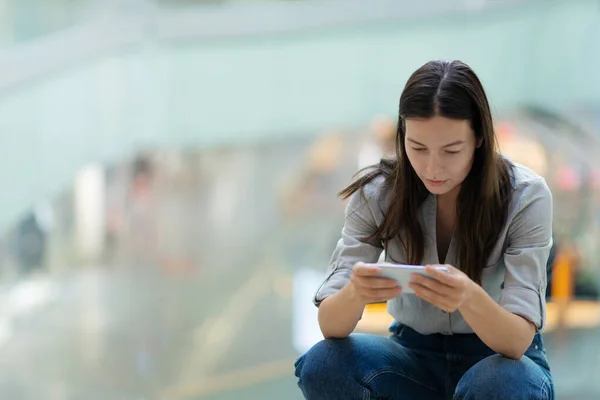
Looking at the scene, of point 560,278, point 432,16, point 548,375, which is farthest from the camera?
point 432,16

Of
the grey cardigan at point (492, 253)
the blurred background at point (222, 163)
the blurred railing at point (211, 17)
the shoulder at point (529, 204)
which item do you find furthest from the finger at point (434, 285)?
the blurred railing at point (211, 17)

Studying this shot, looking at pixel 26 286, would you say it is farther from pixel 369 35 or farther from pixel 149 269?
pixel 369 35

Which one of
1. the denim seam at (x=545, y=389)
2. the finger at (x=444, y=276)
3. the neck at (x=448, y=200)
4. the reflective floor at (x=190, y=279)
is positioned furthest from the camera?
the reflective floor at (x=190, y=279)

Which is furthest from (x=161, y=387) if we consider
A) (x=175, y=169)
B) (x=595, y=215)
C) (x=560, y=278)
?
(x=595, y=215)

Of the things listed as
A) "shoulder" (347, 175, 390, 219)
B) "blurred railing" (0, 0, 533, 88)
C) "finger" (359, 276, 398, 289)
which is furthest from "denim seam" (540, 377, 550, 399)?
"blurred railing" (0, 0, 533, 88)

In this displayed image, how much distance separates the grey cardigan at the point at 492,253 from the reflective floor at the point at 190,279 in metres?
2.61

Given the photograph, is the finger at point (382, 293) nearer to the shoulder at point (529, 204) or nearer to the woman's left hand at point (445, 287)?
the woman's left hand at point (445, 287)

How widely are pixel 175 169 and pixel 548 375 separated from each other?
11.1 ft

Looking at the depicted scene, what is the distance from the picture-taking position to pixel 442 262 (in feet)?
5.94

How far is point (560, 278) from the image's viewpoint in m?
4.35

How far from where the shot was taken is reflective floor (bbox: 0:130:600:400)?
4.45m

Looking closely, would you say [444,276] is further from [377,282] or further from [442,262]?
[442,262]

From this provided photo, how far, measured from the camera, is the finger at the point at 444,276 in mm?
1494

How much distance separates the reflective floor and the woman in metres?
2.61
